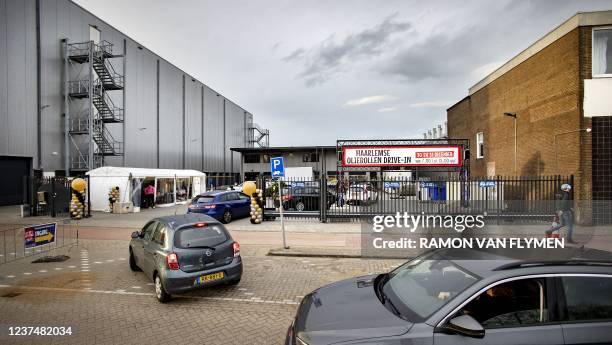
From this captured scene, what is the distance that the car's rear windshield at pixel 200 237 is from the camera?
5898mm

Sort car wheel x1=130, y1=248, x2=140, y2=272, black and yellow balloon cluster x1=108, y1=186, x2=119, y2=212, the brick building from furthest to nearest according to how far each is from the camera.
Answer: black and yellow balloon cluster x1=108, y1=186, x2=119, y2=212, the brick building, car wheel x1=130, y1=248, x2=140, y2=272

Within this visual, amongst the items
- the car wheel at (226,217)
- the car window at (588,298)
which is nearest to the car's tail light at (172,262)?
the car window at (588,298)

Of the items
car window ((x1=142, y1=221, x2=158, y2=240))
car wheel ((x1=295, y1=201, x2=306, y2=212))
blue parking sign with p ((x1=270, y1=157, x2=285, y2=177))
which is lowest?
car wheel ((x1=295, y1=201, x2=306, y2=212))

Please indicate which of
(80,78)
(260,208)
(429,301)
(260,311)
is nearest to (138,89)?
(80,78)

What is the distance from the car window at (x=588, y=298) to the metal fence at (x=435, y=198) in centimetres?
1086

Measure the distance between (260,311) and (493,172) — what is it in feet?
70.3

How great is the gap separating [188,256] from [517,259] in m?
5.00

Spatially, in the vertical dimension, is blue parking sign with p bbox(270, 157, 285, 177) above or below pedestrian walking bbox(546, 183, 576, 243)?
above

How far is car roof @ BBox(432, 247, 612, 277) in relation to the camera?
290 centimetres

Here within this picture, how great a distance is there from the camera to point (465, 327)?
8.20 ft

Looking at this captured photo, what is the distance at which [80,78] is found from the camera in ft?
89.9

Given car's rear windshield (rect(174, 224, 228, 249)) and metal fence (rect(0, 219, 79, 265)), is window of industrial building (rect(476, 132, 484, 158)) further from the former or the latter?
metal fence (rect(0, 219, 79, 265))

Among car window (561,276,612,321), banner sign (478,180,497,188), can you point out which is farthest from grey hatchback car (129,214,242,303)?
banner sign (478,180,497,188)

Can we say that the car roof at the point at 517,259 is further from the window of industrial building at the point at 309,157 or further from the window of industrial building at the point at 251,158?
the window of industrial building at the point at 251,158
